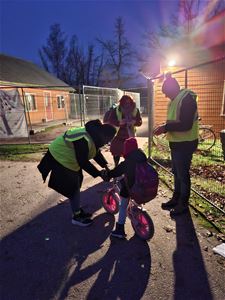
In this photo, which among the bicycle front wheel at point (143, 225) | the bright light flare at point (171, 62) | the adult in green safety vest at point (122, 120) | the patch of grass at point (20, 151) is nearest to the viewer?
the bicycle front wheel at point (143, 225)

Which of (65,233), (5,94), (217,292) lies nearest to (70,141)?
(65,233)

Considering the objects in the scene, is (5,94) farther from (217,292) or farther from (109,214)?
(217,292)

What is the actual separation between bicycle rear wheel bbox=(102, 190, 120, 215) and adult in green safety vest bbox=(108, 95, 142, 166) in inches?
43.3

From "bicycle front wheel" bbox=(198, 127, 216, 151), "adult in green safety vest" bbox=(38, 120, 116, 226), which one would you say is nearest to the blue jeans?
"adult in green safety vest" bbox=(38, 120, 116, 226)

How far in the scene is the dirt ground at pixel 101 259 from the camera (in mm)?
2539

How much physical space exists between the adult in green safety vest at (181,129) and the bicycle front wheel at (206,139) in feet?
15.2

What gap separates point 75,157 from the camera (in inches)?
131

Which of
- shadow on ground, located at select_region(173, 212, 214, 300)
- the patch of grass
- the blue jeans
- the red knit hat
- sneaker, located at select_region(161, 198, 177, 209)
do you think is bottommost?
the patch of grass

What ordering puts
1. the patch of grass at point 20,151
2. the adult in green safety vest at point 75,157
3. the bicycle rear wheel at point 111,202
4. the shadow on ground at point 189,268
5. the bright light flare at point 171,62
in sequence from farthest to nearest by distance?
1. the bright light flare at point 171,62
2. the patch of grass at point 20,151
3. the bicycle rear wheel at point 111,202
4. the adult in green safety vest at point 75,157
5. the shadow on ground at point 189,268

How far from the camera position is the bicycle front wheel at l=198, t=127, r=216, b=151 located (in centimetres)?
822

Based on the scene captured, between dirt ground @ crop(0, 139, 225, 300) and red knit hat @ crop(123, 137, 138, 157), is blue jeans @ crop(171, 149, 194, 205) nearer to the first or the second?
dirt ground @ crop(0, 139, 225, 300)

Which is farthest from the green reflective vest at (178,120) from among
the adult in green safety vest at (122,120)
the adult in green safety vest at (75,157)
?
the adult in green safety vest at (122,120)

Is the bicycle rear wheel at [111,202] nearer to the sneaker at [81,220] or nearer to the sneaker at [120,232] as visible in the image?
the sneaker at [81,220]

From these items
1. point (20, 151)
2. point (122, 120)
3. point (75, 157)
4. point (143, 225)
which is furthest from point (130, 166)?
point (20, 151)
